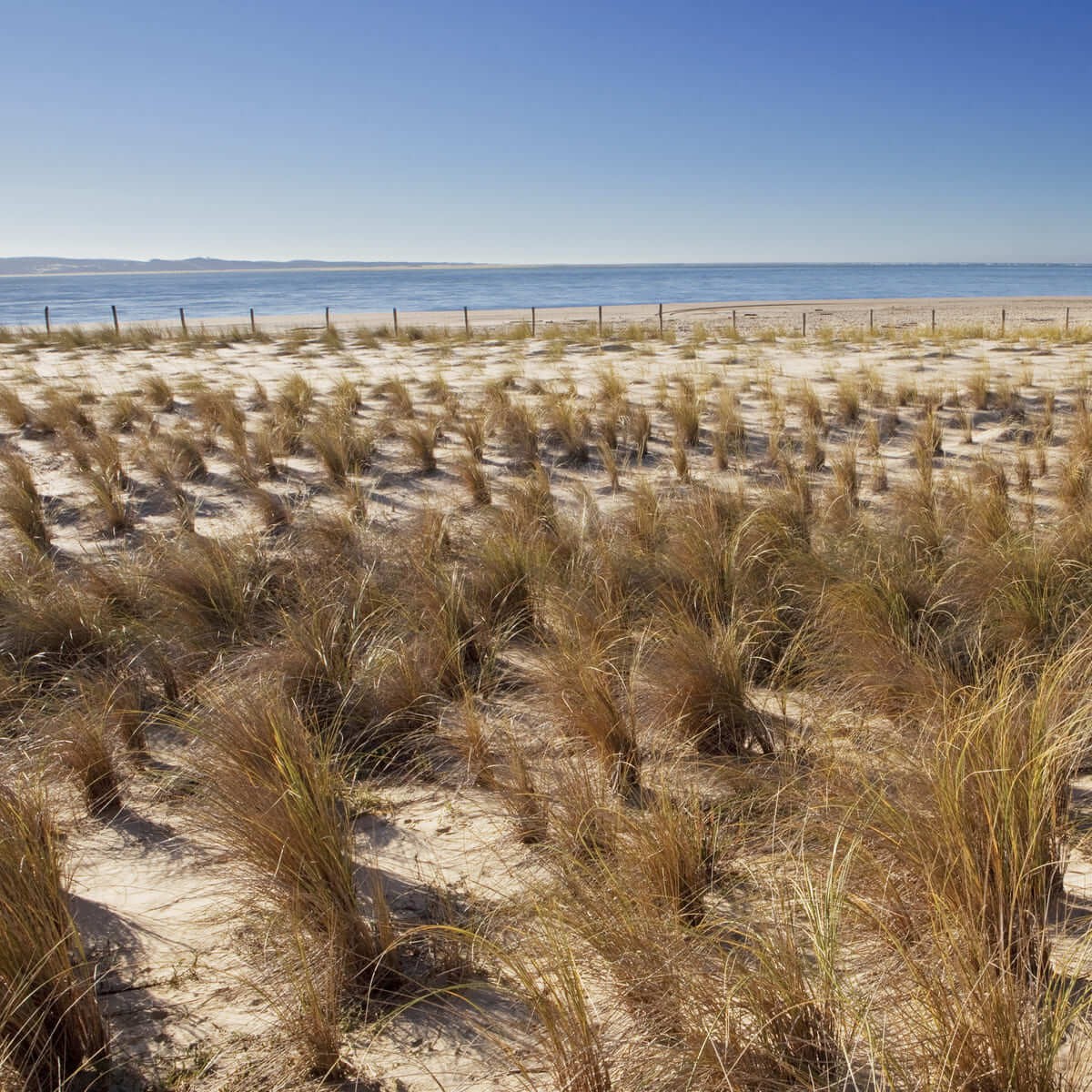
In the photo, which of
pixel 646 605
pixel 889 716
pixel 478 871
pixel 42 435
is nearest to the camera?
pixel 478 871

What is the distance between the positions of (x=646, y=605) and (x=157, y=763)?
2.33 metres

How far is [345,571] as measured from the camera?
16.3ft

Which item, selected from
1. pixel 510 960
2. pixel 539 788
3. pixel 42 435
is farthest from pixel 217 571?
Answer: pixel 42 435

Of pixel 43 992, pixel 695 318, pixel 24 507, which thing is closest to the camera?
pixel 43 992

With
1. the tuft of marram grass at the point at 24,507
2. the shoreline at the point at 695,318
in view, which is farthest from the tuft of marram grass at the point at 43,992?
the shoreline at the point at 695,318

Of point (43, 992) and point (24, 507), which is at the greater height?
point (24, 507)

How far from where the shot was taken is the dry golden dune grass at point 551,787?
1.99 metres

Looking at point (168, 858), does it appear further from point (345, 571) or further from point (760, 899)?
point (345, 571)

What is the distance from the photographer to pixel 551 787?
308 cm

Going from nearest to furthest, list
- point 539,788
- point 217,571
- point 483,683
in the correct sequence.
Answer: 1. point 539,788
2. point 483,683
3. point 217,571

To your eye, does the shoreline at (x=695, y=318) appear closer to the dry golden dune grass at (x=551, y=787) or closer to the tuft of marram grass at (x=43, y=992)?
the dry golden dune grass at (x=551, y=787)

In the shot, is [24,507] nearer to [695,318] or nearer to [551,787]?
[551,787]

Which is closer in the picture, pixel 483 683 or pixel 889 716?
pixel 889 716

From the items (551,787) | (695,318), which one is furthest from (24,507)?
(695,318)
